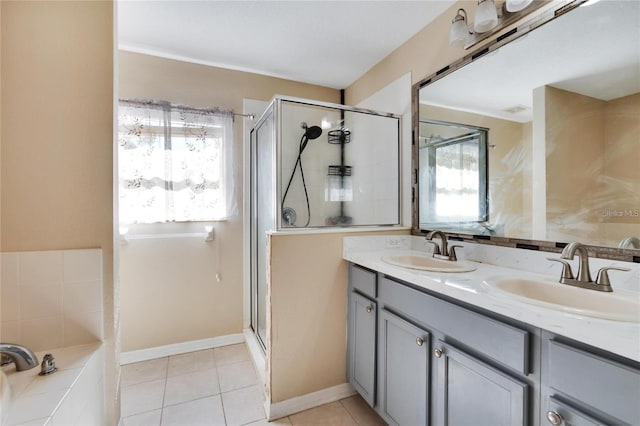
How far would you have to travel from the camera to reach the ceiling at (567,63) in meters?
1.02

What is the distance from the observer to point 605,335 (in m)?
0.66

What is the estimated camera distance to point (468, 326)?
1.03 metres

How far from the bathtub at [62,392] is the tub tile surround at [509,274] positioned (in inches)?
52.0

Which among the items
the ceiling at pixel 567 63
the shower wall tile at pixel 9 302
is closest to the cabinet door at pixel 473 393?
the ceiling at pixel 567 63

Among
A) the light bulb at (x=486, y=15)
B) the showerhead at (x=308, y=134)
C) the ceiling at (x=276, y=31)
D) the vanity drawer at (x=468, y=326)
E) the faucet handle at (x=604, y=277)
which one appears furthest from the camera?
the showerhead at (x=308, y=134)

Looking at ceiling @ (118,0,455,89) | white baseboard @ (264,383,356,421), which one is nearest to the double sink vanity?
white baseboard @ (264,383,356,421)

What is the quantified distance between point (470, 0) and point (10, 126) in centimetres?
236

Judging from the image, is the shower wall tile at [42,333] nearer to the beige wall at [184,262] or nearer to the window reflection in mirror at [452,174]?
the beige wall at [184,262]

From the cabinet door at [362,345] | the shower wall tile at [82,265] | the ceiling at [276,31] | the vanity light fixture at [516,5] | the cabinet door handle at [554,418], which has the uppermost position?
the ceiling at [276,31]

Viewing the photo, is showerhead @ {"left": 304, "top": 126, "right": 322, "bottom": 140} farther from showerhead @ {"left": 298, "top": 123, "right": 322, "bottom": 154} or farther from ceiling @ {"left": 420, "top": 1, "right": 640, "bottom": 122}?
ceiling @ {"left": 420, "top": 1, "right": 640, "bottom": 122}

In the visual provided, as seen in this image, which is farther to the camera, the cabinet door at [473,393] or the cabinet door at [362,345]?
the cabinet door at [362,345]

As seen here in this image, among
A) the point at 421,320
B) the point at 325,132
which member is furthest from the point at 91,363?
the point at 325,132

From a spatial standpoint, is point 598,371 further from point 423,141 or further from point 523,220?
point 423,141

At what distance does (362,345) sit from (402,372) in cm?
34
